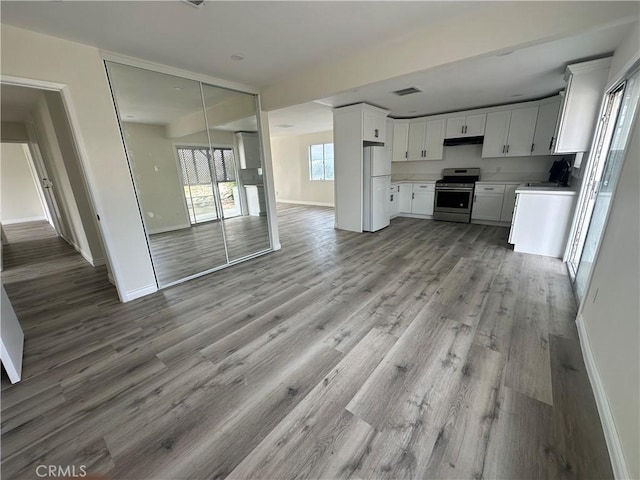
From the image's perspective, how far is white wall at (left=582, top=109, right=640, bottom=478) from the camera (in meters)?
1.19

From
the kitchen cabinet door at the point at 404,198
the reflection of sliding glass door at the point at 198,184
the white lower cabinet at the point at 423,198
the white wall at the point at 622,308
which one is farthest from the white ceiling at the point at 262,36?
the kitchen cabinet door at the point at 404,198

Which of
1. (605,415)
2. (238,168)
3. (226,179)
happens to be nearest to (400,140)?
(238,168)

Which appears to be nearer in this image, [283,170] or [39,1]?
[39,1]

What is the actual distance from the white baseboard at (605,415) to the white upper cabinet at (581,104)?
260 centimetres

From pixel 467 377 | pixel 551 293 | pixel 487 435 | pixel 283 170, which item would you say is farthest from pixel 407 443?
pixel 283 170

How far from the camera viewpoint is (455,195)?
Answer: 589 cm

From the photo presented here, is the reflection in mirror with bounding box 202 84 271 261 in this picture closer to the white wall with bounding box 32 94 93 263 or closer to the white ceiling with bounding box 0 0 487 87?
the white ceiling with bounding box 0 0 487 87

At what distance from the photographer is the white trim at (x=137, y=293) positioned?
2973mm

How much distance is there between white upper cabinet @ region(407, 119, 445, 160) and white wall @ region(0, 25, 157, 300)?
20.0 feet

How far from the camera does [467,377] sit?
5.73ft

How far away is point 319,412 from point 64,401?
5.61 ft

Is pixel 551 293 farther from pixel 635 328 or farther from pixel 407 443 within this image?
pixel 407 443

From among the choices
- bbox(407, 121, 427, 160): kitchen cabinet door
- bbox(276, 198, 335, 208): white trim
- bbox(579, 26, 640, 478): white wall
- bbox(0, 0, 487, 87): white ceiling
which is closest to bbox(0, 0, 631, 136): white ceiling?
bbox(0, 0, 487, 87): white ceiling

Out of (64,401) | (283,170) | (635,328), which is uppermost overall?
(283,170)
